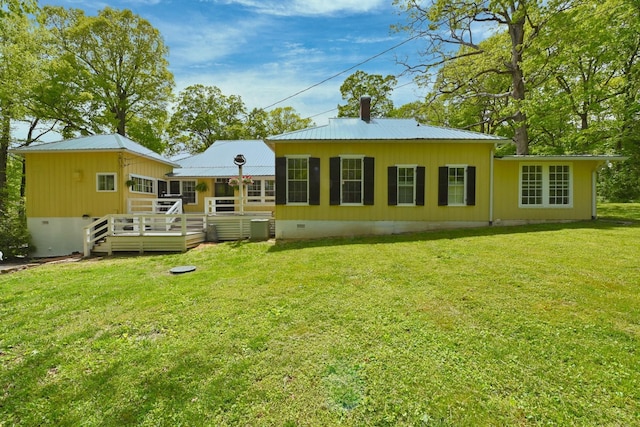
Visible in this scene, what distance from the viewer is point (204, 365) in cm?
288

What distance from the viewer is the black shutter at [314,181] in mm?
10297

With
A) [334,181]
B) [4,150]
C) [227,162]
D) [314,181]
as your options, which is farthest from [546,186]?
[4,150]

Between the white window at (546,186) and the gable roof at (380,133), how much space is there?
219cm

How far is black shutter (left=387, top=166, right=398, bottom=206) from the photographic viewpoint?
10.4 meters

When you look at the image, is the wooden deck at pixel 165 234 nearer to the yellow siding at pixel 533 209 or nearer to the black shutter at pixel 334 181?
the black shutter at pixel 334 181

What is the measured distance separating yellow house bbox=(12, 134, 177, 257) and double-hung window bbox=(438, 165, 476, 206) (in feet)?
41.1

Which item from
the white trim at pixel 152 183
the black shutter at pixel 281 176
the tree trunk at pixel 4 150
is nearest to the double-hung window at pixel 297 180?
the black shutter at pixel 281 176

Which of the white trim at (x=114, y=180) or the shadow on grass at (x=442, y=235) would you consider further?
the white trim at (x=114, y=180)

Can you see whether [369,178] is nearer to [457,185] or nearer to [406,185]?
[406,185]

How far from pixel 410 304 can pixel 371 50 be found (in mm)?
10965

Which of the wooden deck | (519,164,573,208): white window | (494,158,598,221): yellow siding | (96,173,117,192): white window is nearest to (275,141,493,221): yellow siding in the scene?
(494,158,598,221): yellow siding

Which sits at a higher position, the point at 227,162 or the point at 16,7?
the point at 16,7

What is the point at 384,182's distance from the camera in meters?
10.4

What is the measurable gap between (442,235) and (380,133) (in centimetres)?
420
